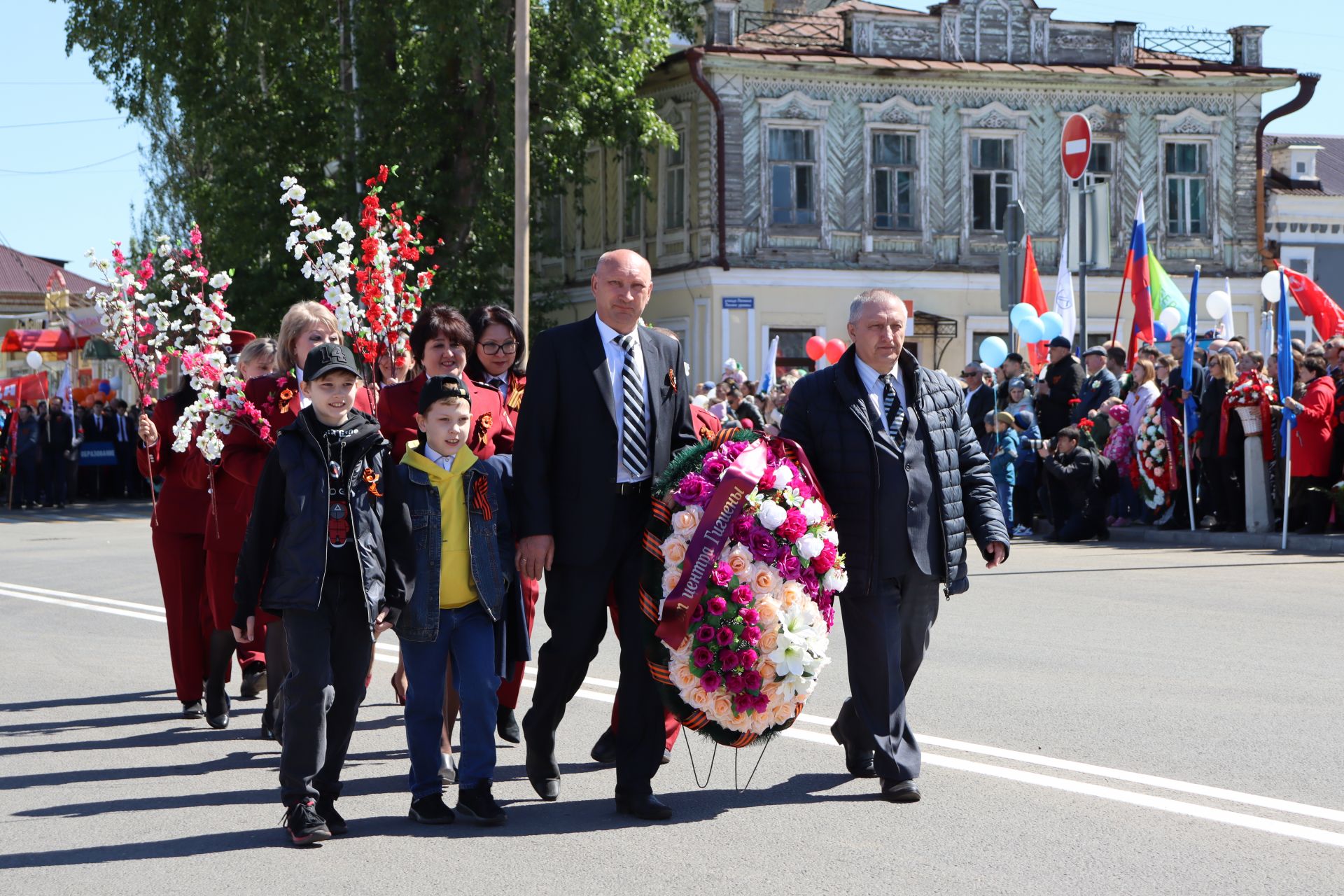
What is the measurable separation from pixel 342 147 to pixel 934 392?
2507 cm

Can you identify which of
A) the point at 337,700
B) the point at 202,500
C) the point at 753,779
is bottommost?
the point at 753,779

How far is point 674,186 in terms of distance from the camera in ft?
121

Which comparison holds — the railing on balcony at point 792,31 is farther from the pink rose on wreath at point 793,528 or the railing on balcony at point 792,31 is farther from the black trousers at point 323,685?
the black trousers at point 323,685

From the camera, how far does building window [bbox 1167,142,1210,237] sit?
37.3 metres

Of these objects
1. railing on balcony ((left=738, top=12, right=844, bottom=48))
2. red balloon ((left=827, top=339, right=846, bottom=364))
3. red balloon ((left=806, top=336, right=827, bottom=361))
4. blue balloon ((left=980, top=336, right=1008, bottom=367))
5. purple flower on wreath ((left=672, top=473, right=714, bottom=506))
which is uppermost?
railing on balcony ((left=738, top=12, right=844, bottom=48))

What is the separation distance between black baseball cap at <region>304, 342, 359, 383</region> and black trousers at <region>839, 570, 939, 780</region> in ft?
6.96

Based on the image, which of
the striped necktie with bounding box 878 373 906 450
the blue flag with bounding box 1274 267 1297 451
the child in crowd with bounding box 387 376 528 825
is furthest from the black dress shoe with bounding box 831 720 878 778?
the blue flag with bounding box 1274 267 1297 451

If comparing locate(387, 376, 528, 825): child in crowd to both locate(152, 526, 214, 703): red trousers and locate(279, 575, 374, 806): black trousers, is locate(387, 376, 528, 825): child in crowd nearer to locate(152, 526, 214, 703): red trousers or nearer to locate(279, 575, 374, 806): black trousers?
locate(279, 575, 374, 806): black trousers

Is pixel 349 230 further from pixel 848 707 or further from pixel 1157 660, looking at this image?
pixel 1157 660

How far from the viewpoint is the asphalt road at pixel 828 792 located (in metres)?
5.52

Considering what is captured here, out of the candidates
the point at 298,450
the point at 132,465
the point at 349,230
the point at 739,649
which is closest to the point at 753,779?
the point at 739,649

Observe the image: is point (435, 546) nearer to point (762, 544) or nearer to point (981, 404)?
point (762, 544)

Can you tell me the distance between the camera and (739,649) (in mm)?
6270

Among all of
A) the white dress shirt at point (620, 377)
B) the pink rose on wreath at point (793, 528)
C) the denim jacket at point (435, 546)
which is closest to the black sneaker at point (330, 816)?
the denim jacket at point (435, 546)
